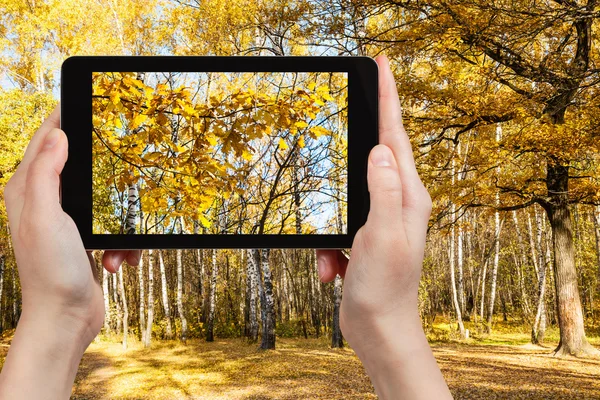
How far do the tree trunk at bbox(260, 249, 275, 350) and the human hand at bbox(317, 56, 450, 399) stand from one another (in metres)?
11.9

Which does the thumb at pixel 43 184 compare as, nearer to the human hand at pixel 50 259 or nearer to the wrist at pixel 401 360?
the human hand at pixel 50 259

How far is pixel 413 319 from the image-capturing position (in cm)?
120

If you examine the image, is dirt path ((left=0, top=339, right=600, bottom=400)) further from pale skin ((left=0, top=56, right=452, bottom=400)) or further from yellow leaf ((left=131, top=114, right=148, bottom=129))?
pale skin ((left=0, top=56, right=452, bottom=400))

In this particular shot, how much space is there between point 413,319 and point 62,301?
2.93ft

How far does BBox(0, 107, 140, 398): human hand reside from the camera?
4.15ft

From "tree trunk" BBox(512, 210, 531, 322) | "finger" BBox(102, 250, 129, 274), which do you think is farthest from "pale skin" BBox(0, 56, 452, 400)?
"tree trunk" BBox(512, 210, 531, 322)

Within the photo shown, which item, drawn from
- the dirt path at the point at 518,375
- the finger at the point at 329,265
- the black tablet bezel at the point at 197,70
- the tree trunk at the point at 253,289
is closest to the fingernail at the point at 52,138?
the black tablet bezel at the point at 197,70

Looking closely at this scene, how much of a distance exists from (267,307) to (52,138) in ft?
39.3

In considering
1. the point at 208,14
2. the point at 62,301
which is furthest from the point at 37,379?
the point at 208,14

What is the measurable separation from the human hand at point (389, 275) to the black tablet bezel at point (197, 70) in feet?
0.60

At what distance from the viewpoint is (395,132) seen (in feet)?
4.66

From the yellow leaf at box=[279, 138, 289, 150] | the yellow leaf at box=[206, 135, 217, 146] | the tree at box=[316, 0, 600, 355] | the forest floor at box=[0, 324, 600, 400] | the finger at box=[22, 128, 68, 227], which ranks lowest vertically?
the forest floor at box=[0, 324, 600, 400]

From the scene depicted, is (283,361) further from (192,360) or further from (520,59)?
(520,59)

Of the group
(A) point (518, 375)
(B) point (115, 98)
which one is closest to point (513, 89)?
(A) point (518, 375)
